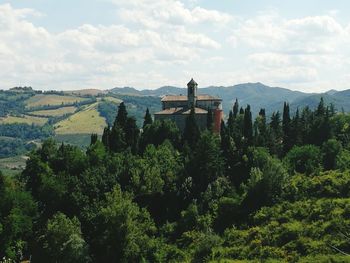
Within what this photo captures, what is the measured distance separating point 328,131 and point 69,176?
53317 millimetres

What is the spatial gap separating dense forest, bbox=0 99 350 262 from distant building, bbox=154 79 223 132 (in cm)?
1651

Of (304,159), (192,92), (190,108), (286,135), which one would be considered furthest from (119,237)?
(192,92)

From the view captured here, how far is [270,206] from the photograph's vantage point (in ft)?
257

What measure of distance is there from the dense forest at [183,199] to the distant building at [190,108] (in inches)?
650

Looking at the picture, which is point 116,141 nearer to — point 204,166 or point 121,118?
point 121,118

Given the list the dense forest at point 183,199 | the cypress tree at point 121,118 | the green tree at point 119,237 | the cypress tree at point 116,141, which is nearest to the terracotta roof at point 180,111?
the dense forest at point 183,199

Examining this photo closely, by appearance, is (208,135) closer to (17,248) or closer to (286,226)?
(286,226)

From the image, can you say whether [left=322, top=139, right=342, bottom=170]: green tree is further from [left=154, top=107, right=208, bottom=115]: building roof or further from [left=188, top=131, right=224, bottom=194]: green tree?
[left=154, top=107, right=208, bottom=115]: building roof

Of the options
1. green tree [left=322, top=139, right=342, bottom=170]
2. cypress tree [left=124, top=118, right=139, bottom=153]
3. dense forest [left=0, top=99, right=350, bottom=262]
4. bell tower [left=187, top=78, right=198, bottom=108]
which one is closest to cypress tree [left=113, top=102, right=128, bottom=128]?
dense forest [left=0, top=99, right=350, bottom=262]

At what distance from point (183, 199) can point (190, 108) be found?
41333 millimetres

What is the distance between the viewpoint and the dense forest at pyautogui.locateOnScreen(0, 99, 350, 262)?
6638 centimetres

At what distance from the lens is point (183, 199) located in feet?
279

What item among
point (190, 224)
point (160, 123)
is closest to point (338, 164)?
point (190, 224)

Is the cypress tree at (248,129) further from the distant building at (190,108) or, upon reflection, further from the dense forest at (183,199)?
the distant building at (190,108)
